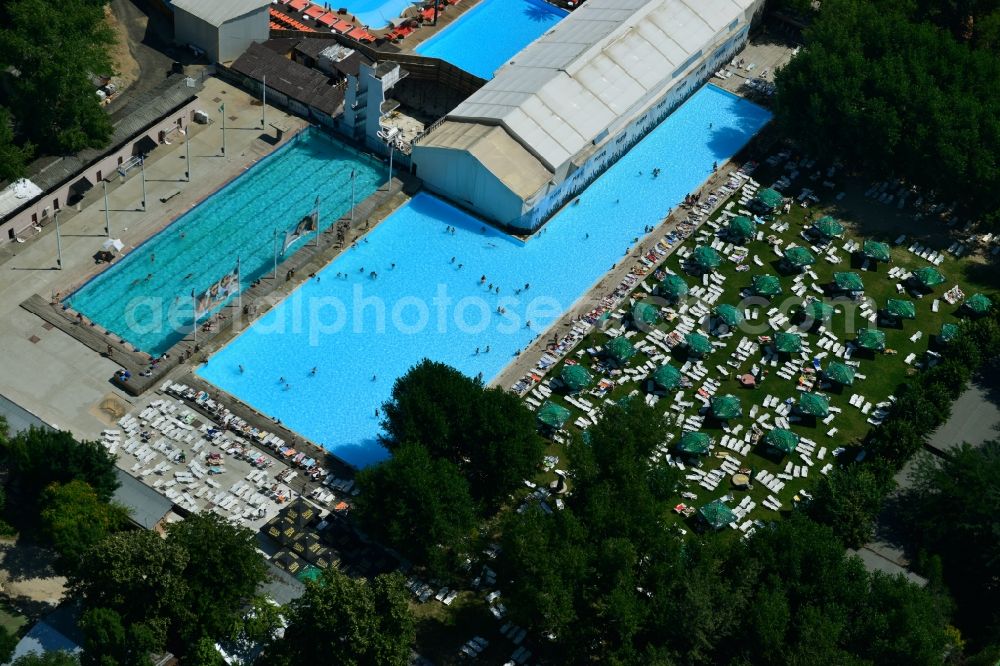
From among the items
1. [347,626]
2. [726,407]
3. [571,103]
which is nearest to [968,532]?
[726,407]

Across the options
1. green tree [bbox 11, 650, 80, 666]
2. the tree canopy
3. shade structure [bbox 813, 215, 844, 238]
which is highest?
the tree canopy

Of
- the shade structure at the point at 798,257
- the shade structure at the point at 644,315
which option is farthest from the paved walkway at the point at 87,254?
the shade structure at the point at 798,257

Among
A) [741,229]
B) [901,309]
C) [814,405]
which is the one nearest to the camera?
[814,405]

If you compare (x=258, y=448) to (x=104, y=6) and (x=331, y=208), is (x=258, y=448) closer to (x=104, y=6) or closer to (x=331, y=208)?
(x=331, y=208)

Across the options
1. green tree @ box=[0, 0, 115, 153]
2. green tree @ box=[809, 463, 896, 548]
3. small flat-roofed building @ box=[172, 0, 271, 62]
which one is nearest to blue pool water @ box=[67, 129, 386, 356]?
green tree @ box=[0, 0, 115, 153]

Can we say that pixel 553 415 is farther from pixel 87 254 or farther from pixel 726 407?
pixel 87 254

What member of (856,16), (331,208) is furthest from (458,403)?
(856,16)

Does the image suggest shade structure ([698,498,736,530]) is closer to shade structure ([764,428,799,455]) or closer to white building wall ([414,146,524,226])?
shade structure ([764,428,799,455])
